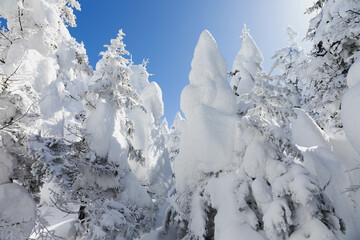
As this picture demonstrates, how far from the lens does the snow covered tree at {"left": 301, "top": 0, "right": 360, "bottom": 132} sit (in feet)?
26.4

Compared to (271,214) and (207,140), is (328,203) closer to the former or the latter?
(271,214)

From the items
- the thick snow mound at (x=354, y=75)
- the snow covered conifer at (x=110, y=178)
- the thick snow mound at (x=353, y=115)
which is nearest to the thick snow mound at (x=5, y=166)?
the snow covered conifer at (x=110, y=178)

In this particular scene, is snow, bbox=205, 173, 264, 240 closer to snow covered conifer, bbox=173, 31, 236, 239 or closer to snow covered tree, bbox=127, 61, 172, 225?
snow covered conifer, bbox=173, 31, 236, 239

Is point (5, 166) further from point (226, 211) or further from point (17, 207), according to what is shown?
point (226, 211)

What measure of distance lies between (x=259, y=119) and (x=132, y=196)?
5.98m

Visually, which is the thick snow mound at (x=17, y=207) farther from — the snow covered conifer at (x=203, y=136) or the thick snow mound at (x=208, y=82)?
the thick snow mound at (x=208, y=82)

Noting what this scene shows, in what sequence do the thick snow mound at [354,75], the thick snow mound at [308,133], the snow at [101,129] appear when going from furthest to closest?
the thick snow mound at [308,133], the snow at [101,129], the thick snow mound at [354,75]

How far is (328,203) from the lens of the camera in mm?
5379

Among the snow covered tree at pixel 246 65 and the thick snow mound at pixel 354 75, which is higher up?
the snow covered tree at pixel 246 65

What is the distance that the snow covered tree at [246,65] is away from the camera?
16.2 m

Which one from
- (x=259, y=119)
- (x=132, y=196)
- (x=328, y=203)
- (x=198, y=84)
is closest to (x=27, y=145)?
(x=132, y=196)

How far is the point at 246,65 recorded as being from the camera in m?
17.0

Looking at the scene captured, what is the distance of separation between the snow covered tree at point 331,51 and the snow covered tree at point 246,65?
518 cm

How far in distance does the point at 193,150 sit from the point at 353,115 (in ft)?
21.8
